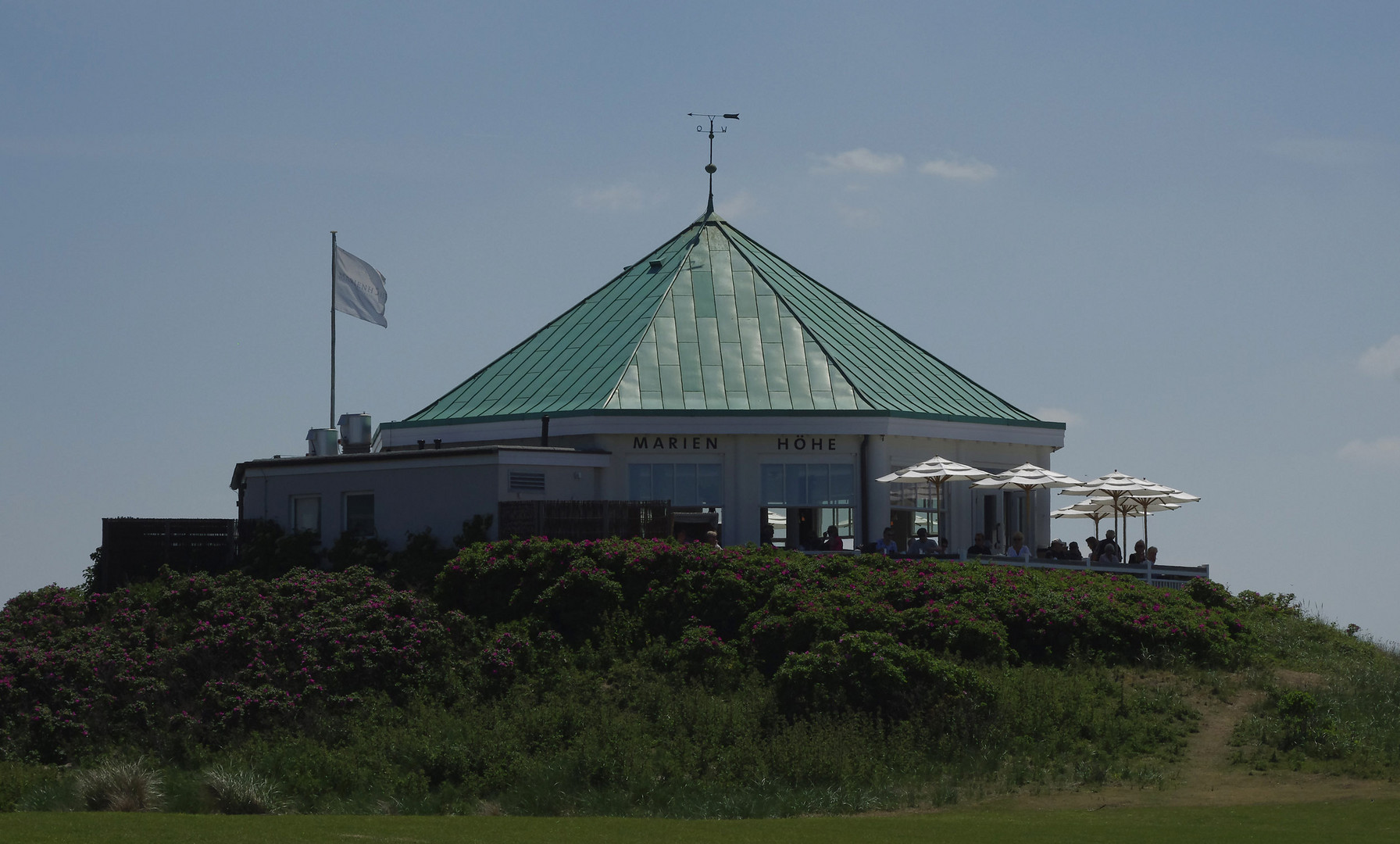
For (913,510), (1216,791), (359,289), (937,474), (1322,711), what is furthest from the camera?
(359,289)

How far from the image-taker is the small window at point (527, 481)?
33.0m

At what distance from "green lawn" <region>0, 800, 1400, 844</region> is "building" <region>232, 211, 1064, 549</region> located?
12018 millimetres

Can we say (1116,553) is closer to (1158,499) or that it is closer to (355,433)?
(1158,499)

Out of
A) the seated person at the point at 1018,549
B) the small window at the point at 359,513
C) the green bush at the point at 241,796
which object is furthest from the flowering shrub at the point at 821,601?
the green bush at the point at 241,796

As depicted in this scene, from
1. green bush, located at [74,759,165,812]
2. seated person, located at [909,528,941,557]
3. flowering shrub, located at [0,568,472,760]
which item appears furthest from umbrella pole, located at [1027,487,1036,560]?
green bush, located at [74,759,165,812]

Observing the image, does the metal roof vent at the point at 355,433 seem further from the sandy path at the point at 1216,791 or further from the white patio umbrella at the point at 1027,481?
the sandy path at the point at 1216,791

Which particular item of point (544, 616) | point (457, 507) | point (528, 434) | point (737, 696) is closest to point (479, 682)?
point (544, 616)

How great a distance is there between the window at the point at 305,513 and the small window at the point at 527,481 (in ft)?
15.6

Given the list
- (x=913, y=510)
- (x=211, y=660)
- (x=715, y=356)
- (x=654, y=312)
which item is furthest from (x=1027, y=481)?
(x=211, y=660)

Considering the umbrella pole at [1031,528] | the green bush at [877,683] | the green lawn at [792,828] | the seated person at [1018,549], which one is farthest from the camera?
the umbrella pole at [1031,528]

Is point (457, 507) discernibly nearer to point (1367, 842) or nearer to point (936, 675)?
point (936, 675)

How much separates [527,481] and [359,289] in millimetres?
9586

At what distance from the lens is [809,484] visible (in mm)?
35969

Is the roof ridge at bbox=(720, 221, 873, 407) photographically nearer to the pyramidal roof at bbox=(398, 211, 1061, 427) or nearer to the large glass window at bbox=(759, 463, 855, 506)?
the pyramidal roof at bbox=(398, 211, 1061, 427)
